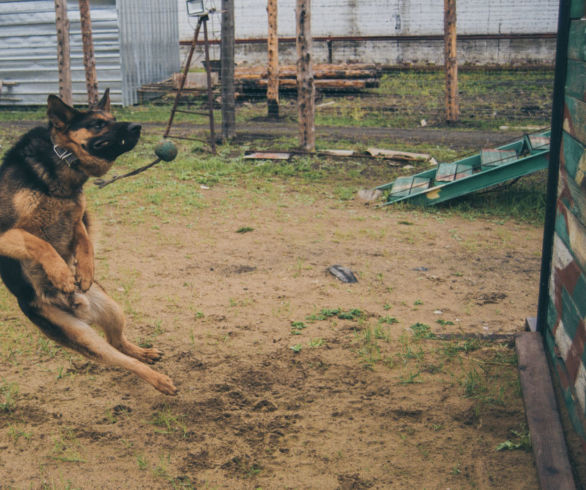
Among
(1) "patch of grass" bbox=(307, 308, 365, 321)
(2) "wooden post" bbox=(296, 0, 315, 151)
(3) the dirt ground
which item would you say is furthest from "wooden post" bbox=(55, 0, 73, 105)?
(1) "patch of grass" bbox=(307, 308, 365, 321)

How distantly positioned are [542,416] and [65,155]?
3.22 m

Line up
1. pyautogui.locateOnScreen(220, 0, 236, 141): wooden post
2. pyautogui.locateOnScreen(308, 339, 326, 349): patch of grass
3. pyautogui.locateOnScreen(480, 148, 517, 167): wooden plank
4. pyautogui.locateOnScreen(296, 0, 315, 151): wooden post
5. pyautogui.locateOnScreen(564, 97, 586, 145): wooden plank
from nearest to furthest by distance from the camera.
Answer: pyautogui.locateOnScreen(564, 97, 586, 145): wooden plank < pyautogui.locateOnScreen(308, 339, 326, 349): patch of grass < pyautogui.locateOnScreen(480, 148, 517, 167): wooden plank < pyautogui.locateOnScreen(296, 0, 315, 151): wooden post < pyautogui.locateOnScreen(220, 0, 236, 141): wooden post

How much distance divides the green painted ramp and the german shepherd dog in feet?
18.0

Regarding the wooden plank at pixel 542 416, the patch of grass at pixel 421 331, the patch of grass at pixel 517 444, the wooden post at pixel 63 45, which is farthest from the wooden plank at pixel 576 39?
the wooden post at pixel 63 45

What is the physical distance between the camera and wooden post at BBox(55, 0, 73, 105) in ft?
45.2

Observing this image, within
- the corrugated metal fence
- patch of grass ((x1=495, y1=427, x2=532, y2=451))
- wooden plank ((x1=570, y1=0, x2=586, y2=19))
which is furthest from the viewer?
the corrugated metal fence

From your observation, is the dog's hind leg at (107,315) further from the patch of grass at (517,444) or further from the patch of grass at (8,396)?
the patch of grass at (517,444)

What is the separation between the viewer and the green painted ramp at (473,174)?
791 cm

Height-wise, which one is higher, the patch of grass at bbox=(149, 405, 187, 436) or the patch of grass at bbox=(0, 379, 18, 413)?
the patch of grass at bbox=(0, 379, 18, 413)

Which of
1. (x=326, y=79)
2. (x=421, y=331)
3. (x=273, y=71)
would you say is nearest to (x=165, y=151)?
(x=421, y=331)

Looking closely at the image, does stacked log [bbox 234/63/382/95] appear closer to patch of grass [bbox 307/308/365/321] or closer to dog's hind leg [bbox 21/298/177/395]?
patch of grass [bbox 307/308/365/321]

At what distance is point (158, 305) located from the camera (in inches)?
219

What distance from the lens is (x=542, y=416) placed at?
337 centimetres

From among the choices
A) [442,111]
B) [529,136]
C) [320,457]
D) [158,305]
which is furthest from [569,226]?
[442,111]
